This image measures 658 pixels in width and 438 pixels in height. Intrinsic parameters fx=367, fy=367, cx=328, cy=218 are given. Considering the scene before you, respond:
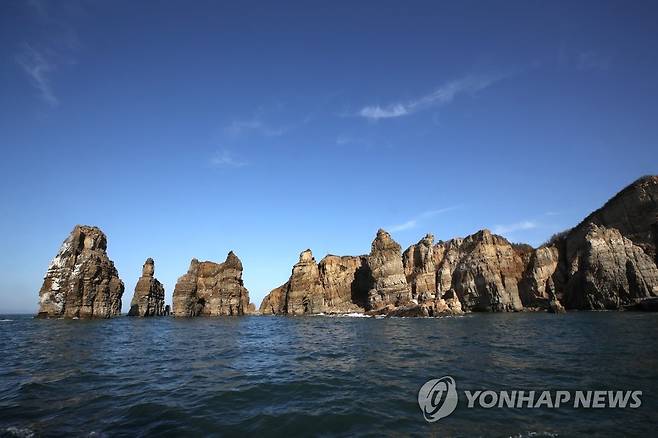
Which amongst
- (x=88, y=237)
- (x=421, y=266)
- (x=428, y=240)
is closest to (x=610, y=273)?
(x=421, y=266)

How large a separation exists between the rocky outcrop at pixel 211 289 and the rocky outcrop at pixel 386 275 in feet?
137

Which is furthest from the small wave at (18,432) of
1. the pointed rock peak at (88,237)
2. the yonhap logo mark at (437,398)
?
the pointed rock peak at (88,237)

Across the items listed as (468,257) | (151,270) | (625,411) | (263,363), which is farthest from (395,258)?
(625,411)

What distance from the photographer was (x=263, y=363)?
20922 mm

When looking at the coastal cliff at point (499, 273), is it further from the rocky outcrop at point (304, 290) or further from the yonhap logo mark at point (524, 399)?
the yonhap logo mark at point (524, 399)

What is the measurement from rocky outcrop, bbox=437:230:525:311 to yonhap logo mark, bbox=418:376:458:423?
91.3 meters

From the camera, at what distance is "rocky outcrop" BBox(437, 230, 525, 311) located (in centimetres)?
9744

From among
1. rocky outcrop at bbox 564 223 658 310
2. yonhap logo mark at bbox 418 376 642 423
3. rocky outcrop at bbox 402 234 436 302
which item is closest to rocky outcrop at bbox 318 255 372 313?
rocky outcrop at bbox 402 234 436 302

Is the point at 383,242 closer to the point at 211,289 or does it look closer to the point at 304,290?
the point at 304,290

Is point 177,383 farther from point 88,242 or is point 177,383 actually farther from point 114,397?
point 88,242

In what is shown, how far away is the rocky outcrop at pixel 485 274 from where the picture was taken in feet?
320

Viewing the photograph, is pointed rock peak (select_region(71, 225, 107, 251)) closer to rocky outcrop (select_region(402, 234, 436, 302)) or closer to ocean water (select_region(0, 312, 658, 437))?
ocean water (select_region(0, 312, 658, 437))

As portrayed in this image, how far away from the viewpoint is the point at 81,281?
82.9 m

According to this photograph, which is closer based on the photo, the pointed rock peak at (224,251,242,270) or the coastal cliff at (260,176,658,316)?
the coastal cliff at (260,176,658,316)
